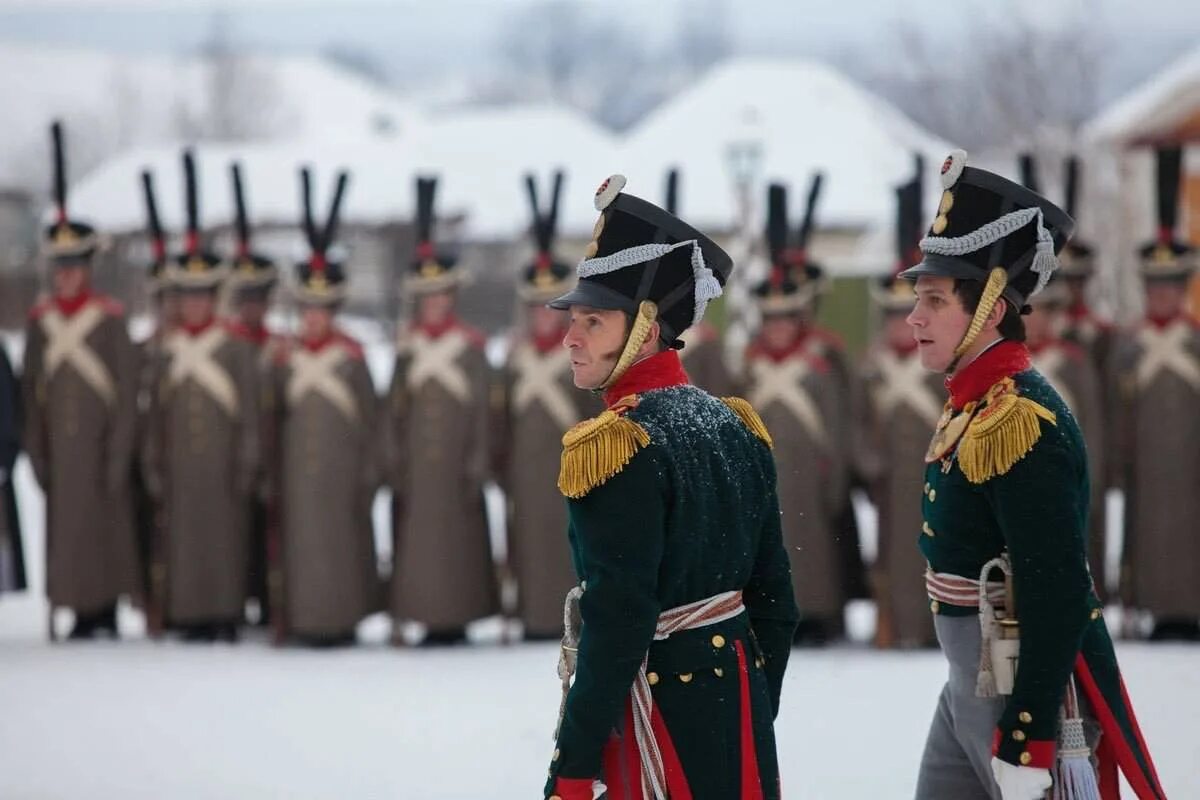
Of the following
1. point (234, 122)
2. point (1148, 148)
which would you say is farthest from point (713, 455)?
point (234, 122)

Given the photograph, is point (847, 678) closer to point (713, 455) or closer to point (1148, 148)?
point (713, 455)

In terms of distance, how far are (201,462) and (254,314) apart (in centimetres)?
77

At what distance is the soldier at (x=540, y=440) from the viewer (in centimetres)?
707

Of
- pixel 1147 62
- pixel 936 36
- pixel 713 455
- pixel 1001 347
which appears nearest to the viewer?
pixel 713 455

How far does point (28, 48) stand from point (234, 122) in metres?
8.37

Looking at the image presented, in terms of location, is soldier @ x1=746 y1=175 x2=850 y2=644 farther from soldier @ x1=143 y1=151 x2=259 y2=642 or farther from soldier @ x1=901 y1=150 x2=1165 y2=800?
soldier @ x1=901 y1=150 x2=1165 y2=800

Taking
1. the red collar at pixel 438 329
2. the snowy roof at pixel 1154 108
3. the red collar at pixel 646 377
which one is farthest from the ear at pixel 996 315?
the snowy roof at pixel 1154 108

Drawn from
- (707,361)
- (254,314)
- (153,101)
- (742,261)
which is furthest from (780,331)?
(153,101)

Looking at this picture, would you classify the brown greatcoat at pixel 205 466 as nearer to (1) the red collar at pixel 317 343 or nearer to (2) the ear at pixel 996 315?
(1) the red collar at pixel 317 343

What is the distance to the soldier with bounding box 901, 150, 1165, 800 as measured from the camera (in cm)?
265

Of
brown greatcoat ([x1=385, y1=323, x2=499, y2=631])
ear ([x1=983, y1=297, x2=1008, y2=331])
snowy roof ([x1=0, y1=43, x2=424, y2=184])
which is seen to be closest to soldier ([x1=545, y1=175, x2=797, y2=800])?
ear ([x1=983, y1=297, x2=1008, y2=331])

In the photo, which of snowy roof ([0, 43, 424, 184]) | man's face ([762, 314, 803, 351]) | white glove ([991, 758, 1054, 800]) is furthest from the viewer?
snowy roof ([0, 43, 424, 184])

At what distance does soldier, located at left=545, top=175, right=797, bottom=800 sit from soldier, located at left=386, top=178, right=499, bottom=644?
4365 mm

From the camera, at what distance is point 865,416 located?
715 centimetres
